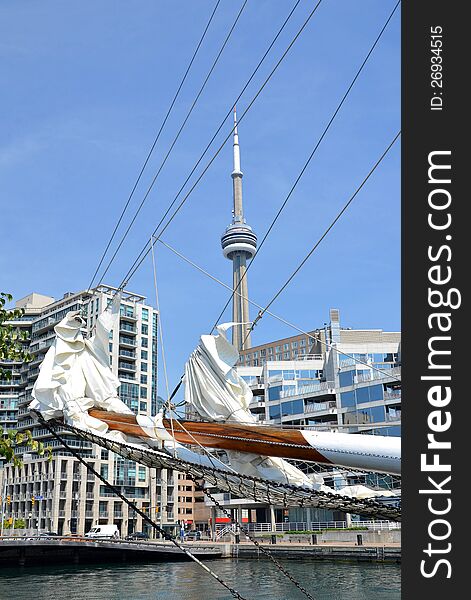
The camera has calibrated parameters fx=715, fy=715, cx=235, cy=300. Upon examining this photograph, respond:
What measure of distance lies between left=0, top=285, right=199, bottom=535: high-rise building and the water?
37.5 m

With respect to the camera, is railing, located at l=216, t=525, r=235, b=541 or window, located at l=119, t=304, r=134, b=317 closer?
railing, located at l=216, t=525, r=235, b=541

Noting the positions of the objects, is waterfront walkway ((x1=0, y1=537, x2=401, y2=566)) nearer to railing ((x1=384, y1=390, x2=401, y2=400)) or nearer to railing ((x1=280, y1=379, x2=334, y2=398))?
railing ((x1=384, y1=390, x2=401, y2=400))

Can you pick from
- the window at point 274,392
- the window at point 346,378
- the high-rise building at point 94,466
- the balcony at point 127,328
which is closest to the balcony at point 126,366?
the high-rise building at point 94,466

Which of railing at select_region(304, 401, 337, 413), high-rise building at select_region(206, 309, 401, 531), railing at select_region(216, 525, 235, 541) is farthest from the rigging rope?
railing at select_region(304, 401, 337, 413)

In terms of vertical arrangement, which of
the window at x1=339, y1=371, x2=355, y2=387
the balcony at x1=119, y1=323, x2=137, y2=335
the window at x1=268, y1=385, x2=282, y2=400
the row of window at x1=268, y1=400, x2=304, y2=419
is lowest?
the row of window at x1=268, y1=400, x2=304, y2=419

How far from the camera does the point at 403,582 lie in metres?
6.67

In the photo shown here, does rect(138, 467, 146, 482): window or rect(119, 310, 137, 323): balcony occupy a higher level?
rect(119, 310, 137, 323): balcony

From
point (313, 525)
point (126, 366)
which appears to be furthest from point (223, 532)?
point (126, 366)

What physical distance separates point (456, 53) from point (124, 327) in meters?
96.4

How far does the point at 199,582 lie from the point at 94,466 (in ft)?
173

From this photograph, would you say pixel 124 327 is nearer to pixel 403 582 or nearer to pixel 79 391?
pixel 79 391

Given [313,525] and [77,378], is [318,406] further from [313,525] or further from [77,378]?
[77,378]

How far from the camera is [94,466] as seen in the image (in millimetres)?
87812

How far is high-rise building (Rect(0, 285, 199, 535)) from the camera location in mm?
89125
